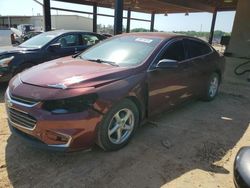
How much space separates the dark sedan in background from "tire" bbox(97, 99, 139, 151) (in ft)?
12.3

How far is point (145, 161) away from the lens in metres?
3.19

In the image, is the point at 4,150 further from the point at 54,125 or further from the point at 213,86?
the point at 213,86

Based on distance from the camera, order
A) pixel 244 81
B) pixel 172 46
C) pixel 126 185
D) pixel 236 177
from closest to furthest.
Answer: pixel 236 177 → pixel 126 185 → pixel 172 46 → pixel 244 81

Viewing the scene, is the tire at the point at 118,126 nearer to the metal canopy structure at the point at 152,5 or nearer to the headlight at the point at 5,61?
the headlight at the point at 5,61

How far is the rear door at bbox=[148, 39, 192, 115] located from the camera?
148 inches

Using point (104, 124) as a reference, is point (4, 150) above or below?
below

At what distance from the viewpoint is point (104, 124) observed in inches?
119

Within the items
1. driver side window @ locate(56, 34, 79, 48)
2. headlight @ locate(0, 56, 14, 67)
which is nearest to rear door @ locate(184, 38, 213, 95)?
driver side window @ locate(56, 34, 79, 48)

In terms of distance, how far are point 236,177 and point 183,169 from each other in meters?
1.21

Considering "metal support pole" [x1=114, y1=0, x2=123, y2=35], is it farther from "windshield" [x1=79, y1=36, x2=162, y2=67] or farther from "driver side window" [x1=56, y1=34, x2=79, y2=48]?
"windshield" [x1=79, y1=36, x2=162, y2=67]

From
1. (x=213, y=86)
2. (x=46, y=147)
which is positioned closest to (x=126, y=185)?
(x=46, y=147)

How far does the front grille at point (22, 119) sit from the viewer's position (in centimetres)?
279

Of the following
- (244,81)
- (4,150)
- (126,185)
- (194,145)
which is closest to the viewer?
(126,185)

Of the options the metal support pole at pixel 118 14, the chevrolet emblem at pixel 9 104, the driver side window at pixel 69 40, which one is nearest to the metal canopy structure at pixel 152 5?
the metal support pole at pixel 118 14
